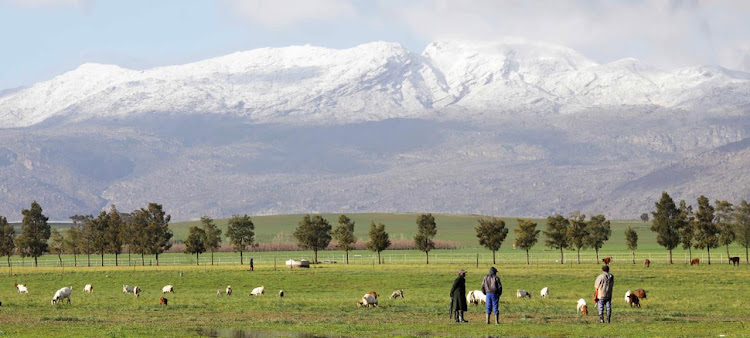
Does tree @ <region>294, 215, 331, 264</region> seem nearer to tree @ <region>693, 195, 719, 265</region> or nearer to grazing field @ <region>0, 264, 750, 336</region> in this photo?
tree @ <region>693, 195, 719, 265</region>

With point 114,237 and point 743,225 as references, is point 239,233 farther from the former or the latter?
point 743,225

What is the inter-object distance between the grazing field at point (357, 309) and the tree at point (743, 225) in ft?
126

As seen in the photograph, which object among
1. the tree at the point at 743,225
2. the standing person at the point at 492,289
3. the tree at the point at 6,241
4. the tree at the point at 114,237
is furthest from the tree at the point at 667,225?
the standing person at the point at 492,289

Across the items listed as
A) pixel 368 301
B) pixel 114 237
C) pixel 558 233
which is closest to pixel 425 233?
pixel 558 233

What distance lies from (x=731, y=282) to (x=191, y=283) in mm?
40391

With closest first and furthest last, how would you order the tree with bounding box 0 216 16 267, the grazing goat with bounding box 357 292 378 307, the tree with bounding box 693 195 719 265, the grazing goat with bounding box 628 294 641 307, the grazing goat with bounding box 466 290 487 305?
the grazing goat with bounding box 628 294 641 307 → the grazing goat with bounding box 357 292 378 307 → the grazing goat with bounding box 466 290 487 305 → the tree with bounding box 693 195 719 265 → the tree with bounding box 0 216 16 267

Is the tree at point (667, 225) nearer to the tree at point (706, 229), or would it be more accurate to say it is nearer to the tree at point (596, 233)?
the tree at point (706, 229)

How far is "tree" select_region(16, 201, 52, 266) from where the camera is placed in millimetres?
150875

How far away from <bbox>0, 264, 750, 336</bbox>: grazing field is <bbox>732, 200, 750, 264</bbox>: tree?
38401 mm

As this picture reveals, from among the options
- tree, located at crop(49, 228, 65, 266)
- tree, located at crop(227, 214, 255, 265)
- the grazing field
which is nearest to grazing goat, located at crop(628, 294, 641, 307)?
the grazing field

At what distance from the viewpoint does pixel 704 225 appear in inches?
5438

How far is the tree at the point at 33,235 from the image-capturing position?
15088 centimetres

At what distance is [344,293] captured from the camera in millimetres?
78312

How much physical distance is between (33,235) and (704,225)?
81.6 metres
